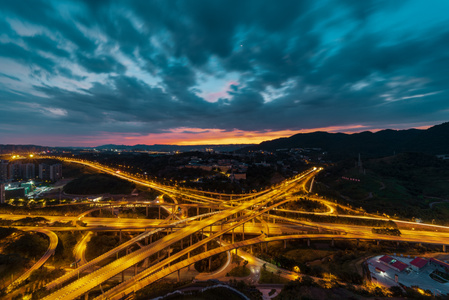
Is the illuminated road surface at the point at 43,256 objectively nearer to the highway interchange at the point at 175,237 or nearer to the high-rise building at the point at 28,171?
the highway interchange at the point at 175,237

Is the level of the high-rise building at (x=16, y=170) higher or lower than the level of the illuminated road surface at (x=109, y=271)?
higher

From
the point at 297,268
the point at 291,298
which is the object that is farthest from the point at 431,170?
the point at 291,298

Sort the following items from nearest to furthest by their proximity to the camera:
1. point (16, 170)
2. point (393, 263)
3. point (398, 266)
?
point (398, 266), point (393, 263), point (16, 170)

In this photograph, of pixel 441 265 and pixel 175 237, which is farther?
pixel 175 237

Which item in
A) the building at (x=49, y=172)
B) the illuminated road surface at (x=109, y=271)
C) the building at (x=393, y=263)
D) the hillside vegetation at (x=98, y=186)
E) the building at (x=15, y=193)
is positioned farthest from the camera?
the building at (x=49, y=172)

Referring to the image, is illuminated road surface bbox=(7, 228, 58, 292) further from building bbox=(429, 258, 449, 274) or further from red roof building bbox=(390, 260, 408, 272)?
building bbox=(429, 258, 449, 274)

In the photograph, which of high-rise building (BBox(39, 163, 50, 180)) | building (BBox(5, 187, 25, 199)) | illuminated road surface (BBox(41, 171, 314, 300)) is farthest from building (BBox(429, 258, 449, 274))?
high-rise building (BBox(39, 163, 50, 180))

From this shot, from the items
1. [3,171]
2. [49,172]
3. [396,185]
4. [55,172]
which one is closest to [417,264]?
[396,185]

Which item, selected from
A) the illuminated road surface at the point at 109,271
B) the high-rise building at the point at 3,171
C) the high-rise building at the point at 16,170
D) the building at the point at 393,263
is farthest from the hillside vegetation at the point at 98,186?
the building at the point at 393,263

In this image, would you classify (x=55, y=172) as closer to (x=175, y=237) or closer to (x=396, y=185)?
(x=175, y=237)

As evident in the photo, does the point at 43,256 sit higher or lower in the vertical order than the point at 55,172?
lower

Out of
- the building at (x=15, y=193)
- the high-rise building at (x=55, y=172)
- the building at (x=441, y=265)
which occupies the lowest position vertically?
the building at (x=441, y=265)

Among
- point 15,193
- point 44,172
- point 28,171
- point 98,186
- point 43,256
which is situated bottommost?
point 43,256
